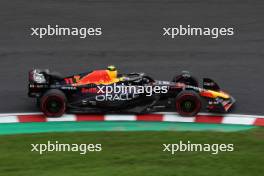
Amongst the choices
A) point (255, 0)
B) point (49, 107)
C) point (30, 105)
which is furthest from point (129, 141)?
point (255, 0)

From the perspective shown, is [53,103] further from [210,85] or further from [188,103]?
[210,85]

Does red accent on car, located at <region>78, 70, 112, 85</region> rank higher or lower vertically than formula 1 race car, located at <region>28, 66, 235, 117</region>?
higher

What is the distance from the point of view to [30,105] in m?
16.1

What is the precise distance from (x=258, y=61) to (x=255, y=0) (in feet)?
16.6

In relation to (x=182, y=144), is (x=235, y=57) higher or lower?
higher

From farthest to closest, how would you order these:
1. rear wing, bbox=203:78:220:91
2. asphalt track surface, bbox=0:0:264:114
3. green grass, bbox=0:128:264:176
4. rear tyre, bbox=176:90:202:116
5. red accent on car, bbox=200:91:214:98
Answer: asphalt track surface, bbox=0:0:264:114 < rear wing, bbox=203:78:220:91 < red accent on car, bbox=200:91:214:98 < rear tyre, bbox=176:90:202:116 < green grass, bbox=0:128:264:176

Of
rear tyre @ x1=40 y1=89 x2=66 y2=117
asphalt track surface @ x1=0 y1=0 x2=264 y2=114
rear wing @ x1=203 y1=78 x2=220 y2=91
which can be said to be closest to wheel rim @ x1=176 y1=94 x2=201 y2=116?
rear wing @ x1=203 y1=78 x2=220 y2=91

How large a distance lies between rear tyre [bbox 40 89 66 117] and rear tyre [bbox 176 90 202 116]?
251 centimetres

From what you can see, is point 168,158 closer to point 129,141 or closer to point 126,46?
point 129,141

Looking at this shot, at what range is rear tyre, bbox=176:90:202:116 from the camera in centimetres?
1506

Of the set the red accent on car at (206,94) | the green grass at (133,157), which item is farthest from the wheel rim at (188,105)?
the green grass at (133,157)

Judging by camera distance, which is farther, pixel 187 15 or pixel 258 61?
pixel 187 15

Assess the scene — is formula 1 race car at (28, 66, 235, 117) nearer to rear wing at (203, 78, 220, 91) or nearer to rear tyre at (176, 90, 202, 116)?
rear tyre at (176, 90, 202, 116)

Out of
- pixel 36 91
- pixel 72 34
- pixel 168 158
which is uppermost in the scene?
pixel 72 34
